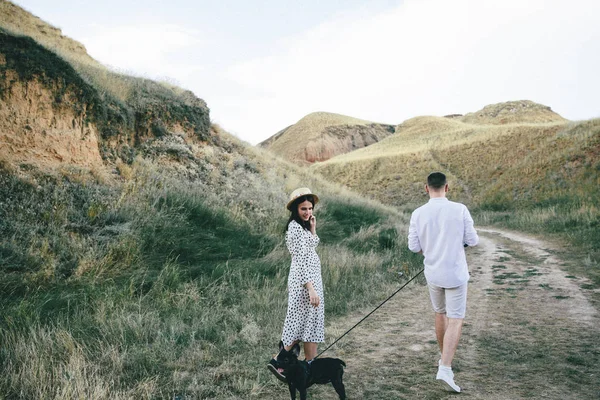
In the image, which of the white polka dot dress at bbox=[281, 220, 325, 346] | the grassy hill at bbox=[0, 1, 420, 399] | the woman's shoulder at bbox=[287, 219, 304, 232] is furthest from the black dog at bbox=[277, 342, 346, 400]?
the woman's shoulder at bbox=[287, 219, 304, 232]

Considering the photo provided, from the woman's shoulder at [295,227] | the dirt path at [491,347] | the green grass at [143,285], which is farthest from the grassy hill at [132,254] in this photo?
the woman's shoulder at [295,227]

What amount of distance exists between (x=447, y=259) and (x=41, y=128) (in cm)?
847

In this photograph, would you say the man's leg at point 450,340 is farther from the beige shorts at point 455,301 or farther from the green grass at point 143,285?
the green grass at point 143,285

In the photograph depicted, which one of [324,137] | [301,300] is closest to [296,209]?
[301,300]

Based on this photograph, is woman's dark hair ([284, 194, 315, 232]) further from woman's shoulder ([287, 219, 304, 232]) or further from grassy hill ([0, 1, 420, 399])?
grassy hill ([0, 1, 420, 399])

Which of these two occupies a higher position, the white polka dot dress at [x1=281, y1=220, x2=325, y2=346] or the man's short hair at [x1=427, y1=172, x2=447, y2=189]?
the man's short hair at [x1=427, y1=172, x2=447, y2=189]

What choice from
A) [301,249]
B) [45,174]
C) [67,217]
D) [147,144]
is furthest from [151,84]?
[301,249]

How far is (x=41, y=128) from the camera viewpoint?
8031 millimetres

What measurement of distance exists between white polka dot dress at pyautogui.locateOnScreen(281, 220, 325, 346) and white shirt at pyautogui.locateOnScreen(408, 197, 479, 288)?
41.2 inches

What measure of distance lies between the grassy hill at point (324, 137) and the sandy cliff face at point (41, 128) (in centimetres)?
7197

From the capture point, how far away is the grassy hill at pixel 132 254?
12.4ft

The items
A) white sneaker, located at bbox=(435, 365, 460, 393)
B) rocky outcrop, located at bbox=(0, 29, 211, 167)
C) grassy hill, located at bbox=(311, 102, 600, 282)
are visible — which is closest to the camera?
white sneaker, located at bbox=(435, 365, 460, 393)

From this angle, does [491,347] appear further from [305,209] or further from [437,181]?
[305,209]

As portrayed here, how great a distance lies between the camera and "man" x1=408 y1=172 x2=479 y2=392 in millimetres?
3430
